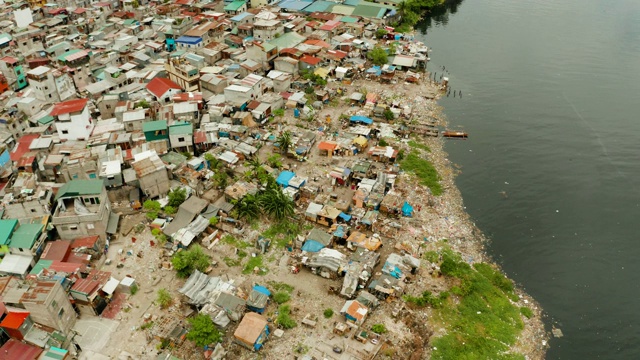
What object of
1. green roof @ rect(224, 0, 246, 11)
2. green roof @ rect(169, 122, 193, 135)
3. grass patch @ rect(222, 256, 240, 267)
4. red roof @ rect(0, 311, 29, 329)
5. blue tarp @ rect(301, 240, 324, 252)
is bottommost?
grass patch @ rect(222, 256, 240, 267)

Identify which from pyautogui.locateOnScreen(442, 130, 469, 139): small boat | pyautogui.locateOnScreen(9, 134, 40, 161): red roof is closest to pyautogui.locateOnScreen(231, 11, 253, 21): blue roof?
pyautogui.locateOnScreen(9, 134, 40, 161): red roof

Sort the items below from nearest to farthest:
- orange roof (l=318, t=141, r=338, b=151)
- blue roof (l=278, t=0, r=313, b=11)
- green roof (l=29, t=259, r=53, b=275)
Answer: green roof (l=29, t=259, r=53, b=275) < orange roof (l=318, t=141, r=338, b=151) < blue roof (l=278, t=0, r=313, b=11)

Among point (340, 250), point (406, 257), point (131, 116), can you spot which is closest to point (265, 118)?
point (131, 116)

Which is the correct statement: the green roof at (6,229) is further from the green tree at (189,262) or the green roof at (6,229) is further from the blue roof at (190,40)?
the blue roof at (190,40)

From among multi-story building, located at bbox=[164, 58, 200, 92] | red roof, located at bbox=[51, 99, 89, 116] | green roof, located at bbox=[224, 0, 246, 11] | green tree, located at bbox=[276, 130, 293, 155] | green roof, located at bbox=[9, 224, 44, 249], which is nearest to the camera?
green roof, located at bbox=[9, 224, 44, 249]

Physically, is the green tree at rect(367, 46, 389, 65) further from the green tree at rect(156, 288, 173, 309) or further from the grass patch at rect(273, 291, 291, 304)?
the green tree at rect(156, 288, 173, 309)

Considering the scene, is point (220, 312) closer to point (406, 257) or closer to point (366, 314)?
point (366, 314)

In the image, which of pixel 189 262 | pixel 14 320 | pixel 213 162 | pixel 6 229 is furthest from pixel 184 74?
pixel 14 320

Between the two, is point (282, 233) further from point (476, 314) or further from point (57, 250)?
point (57, 250)
